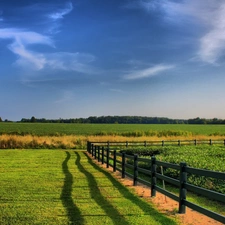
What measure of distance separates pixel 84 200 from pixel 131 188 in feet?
7.97

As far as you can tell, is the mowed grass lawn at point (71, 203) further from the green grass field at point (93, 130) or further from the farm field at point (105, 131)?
the green grass field at point (93, 130)

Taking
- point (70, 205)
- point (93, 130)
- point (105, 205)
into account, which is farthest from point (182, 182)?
point (93, 130)

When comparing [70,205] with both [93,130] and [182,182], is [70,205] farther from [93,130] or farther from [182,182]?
[93,130]

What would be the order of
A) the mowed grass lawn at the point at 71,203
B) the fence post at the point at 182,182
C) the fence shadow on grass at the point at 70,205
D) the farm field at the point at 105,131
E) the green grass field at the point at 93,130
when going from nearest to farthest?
the fence shadow on grass at the point at 70,205 < the mowed grass lawn at the point at 71,203 < the fence post at the point at 182,182 < the farm field at the point at 105,131 < the green grass field at the point at 93,130

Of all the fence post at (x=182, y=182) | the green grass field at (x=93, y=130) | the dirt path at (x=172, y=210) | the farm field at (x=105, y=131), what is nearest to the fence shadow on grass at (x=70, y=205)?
the dirt path at (x=172, y=210)

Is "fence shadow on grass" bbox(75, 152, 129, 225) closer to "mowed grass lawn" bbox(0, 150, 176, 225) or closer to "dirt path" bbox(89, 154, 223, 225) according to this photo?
"mowed grass lawn" bbox(0, 150, 176, 225)

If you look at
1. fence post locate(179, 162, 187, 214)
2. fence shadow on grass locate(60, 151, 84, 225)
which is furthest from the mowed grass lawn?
fence post locate(179, 162, 187, 214)

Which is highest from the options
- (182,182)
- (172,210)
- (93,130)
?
(182,182)

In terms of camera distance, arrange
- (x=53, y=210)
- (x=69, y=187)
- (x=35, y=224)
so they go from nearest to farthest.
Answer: (x=35, y=224), (x=53, y=210), (x=69, y=187)

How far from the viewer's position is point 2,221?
21.1 ft

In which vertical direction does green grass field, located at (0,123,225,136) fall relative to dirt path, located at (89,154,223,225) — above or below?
above

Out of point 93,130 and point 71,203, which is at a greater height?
point 93,130

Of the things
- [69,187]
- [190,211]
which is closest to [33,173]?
[69,187]

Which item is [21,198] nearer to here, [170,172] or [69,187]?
[69,187]
